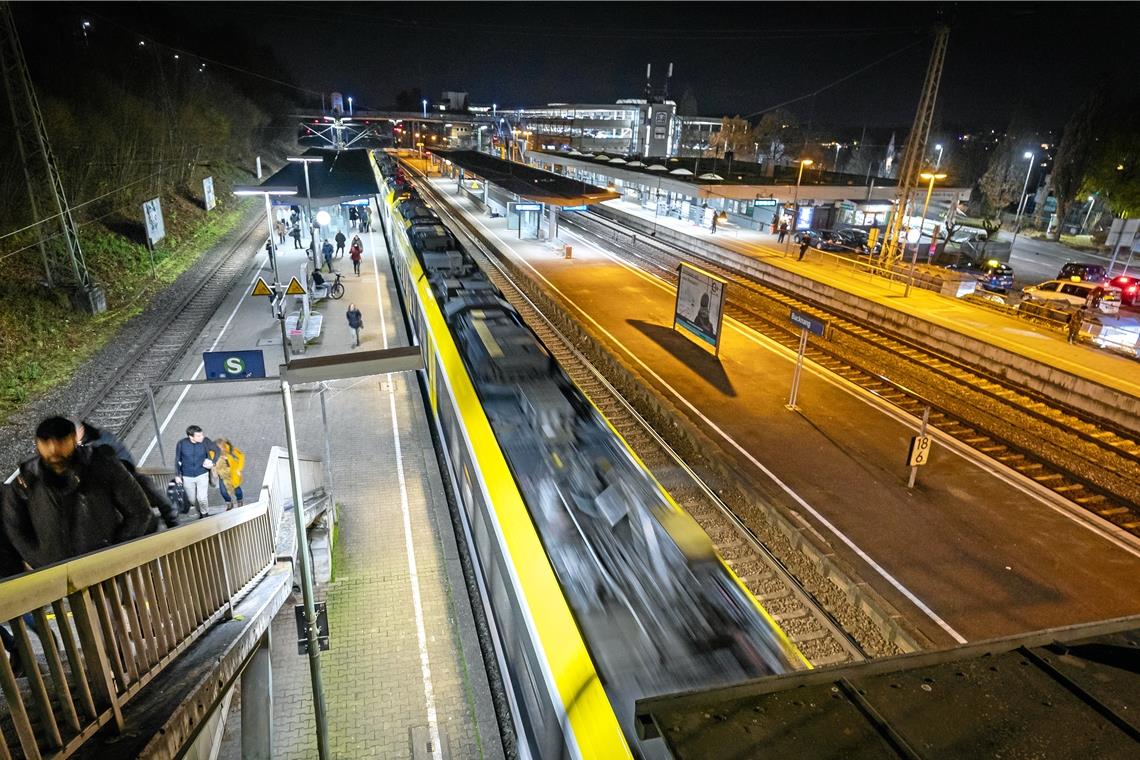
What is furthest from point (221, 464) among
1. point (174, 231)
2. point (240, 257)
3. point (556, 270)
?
point (174, 231)

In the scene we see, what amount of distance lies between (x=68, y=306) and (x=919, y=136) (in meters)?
32.0

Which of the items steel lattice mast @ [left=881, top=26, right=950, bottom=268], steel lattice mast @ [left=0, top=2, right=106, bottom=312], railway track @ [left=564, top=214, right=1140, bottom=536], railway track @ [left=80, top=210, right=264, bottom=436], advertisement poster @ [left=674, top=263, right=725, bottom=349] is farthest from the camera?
steel lattice mast @ [left=881, top=26, right=950, bottom=268]

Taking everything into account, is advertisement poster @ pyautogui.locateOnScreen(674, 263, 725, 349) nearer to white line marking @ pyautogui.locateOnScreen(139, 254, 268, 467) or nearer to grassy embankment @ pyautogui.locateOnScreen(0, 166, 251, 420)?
white line marking @ pyautogui.locateOnScreen(139, 254, 268, 467)

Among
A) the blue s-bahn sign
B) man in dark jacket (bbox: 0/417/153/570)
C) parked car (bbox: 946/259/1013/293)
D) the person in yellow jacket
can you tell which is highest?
man in dark jacket (bbox: 0/417/153/570)

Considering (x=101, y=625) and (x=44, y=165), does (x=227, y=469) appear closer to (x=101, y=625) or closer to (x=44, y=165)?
(x=101, y=625)

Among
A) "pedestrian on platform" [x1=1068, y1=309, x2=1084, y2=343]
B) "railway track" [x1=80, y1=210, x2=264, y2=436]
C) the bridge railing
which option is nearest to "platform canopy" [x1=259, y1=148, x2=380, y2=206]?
"railway track" [x1=80, y1=210, x2=264, y2=436]

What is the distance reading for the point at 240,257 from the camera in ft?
97.1

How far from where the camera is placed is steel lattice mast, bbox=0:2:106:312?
643 inches

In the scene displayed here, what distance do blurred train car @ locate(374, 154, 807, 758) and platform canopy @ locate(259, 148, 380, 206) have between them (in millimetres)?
22558

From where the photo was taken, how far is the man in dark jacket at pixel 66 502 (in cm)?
395

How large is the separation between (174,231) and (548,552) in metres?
34.3

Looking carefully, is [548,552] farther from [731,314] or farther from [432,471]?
[731,314]

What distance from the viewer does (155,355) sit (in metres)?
17.2

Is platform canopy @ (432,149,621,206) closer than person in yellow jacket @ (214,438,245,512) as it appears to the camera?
No
